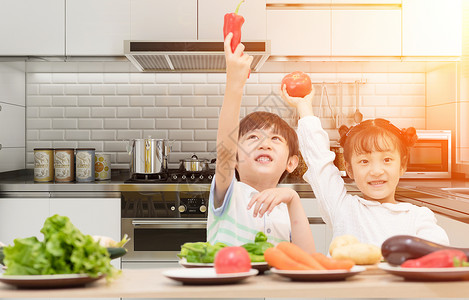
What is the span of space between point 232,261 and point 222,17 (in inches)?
88.9

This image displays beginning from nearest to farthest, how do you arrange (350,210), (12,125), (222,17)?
(350,210), (222,17), (12,125)

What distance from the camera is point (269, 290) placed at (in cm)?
67

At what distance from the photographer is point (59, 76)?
10.4 feet

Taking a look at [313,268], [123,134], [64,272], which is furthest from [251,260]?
[123,134]

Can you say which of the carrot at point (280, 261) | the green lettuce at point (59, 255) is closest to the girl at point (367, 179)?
the carrot at point (280, 261)

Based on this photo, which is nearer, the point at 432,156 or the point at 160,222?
the point at 160,222

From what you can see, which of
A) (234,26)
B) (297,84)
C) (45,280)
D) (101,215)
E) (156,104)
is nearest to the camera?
(45,280)

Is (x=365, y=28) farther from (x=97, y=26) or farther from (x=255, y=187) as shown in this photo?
(x=255, y=187)

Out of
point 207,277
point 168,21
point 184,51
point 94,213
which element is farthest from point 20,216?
point 207,277

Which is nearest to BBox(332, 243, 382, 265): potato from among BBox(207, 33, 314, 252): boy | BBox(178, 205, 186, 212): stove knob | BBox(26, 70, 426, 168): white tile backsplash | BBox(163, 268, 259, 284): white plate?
BBox(163, 268, 259, 284): white plate

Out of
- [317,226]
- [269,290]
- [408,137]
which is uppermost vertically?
[408,137]

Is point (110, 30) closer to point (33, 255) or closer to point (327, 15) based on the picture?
point (327, 15)

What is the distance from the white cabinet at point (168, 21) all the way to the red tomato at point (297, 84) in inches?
65.5

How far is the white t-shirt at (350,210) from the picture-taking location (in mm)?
1200
